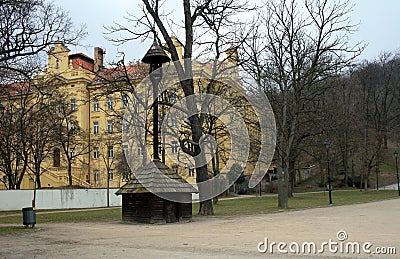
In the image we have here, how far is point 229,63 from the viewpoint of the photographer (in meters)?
26.3

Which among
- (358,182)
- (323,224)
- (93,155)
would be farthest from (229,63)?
(358,182)

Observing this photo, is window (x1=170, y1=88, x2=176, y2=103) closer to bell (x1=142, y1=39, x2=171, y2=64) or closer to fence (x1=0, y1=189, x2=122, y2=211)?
bell (x1=142, y1=39, x2=171, y2=64)

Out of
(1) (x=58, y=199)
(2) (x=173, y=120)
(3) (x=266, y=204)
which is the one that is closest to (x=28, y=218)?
(2) (x=173, y=120)

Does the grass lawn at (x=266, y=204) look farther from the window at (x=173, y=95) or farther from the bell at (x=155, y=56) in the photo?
the bell at (x=155, y=56)

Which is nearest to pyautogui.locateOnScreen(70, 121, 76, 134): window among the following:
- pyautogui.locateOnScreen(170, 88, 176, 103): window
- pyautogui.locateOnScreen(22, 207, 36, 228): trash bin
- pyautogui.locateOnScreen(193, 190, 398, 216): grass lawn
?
pyautogui.locateOnScreen(193, 190, 398, 216): grass lawn

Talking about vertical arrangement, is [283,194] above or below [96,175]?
below

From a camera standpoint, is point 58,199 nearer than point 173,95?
No

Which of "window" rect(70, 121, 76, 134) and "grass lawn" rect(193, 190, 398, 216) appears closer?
"grass lawn" rect(193, 190, 398, 216)

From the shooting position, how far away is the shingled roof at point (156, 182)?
19641 mm

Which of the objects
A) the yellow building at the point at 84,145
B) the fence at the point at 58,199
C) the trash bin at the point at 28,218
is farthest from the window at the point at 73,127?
the trash bin at the point at 28,218

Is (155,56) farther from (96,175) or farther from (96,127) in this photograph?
(96,127)

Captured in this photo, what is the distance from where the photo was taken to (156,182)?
1977 centimetres

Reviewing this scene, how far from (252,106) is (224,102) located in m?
2.35

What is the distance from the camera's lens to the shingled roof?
1964 centimetres
